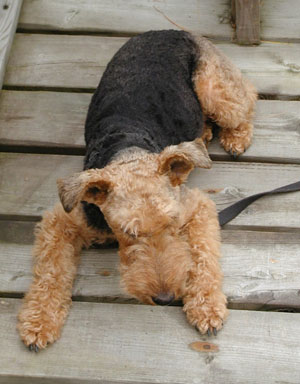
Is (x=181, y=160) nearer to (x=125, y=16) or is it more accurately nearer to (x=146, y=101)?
(x=146, y=101)

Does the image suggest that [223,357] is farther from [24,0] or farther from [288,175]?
[24,0]

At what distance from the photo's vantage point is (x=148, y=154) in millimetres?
3021

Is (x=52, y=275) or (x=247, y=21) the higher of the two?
(x=247, y=21)

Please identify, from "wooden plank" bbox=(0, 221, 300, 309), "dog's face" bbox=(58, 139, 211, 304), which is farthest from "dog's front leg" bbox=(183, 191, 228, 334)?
"dog's face" bbox=(58, 139, 211, 304)

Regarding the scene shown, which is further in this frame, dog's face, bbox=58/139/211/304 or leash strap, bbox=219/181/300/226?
leash strap, bbox=219/181/300/226

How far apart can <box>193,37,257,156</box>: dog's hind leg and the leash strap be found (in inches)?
17.8

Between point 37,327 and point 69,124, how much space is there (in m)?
1.73

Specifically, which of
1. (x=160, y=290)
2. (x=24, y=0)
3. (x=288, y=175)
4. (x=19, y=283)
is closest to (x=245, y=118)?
(x=288, y=175)

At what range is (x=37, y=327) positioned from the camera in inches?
112

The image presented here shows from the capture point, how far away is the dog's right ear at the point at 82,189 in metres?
2.64

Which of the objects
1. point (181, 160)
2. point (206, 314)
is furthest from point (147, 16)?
point (206, 314)

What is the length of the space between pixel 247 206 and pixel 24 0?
310 cm

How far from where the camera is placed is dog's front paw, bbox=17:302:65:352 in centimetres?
281

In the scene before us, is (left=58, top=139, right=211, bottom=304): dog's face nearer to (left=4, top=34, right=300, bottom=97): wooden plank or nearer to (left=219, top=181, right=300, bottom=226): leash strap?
(left=219, top=181, right=300, bottom=226): leash strap
